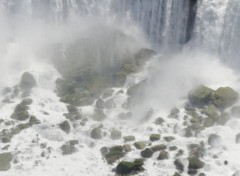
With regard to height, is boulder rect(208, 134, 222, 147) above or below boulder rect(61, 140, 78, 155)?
above

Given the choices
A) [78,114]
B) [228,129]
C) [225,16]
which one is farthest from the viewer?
[225,16]

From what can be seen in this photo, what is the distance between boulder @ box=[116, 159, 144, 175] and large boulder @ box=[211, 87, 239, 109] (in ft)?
31.6

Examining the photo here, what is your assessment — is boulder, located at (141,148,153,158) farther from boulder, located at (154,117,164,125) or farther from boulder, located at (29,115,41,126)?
boulder, located at (29,115,41,126)

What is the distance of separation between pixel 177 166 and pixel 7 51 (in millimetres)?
22390

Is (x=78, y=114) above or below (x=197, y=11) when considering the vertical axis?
below

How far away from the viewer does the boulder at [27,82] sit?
1944 inches

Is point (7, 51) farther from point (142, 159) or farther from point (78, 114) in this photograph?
point (142, 159)

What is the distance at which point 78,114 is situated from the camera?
46219 mm

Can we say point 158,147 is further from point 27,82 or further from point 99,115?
point 27,82

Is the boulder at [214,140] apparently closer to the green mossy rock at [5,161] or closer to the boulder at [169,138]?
the boulder at [169,138]

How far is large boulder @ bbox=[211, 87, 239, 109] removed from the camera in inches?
1777

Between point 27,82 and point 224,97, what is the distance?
56.4 ft

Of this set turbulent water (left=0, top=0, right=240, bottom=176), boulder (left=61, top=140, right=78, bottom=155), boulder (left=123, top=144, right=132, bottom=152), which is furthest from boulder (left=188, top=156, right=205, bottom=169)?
boulder (left=61, top=140, right=78, bottom=155)

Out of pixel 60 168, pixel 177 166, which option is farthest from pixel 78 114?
pixel 177 166
